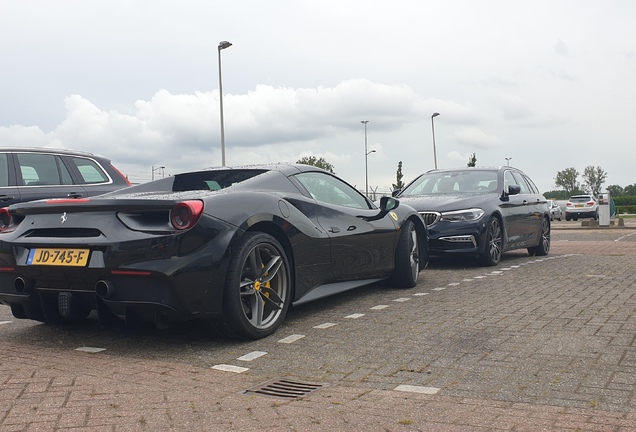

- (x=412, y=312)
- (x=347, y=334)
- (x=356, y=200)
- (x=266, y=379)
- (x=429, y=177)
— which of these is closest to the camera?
(x=266, y=379)

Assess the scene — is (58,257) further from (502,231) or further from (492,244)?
(502,231)

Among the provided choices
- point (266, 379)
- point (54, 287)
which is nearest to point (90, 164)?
point (54, 287)

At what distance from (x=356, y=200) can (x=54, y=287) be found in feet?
9.99

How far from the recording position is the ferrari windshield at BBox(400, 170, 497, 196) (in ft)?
33.4

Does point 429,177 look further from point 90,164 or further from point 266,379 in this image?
point 266,379

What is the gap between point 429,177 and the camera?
35.2 ft

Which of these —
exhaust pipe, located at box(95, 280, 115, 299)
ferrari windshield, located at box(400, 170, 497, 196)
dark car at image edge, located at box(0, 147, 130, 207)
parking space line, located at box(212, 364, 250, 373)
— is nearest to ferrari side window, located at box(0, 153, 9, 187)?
dark car at image edge, located at box(0, 147, 130, 207)

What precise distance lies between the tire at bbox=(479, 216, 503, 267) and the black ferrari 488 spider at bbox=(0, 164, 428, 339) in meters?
4.50

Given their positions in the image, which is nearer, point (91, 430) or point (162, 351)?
point (91, 430)

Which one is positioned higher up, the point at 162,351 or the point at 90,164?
the point at 90,164

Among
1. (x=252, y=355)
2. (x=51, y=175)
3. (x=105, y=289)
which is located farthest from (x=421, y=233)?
(x=51, y=175)

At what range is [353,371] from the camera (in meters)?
3.76

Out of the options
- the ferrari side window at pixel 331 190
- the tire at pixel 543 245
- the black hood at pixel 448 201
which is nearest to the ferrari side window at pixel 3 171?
the ferrari side window at pixel 331 190

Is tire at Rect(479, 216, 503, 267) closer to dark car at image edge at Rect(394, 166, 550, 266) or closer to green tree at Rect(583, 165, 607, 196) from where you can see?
dark car at image edge at Rect(394, 166, 550, 266)
